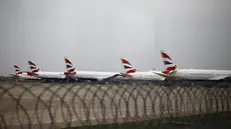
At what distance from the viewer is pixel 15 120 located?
7.11 meters

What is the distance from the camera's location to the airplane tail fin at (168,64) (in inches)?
1005

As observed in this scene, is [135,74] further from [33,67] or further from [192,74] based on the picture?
[33,67]

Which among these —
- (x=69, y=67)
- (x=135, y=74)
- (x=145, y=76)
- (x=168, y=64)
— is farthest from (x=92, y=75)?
(x=168, y=64)

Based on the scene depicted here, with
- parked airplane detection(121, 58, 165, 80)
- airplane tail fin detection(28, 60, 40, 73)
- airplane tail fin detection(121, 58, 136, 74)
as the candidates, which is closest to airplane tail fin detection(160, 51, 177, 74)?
parked airplane detection(121, 58, 165, 80)

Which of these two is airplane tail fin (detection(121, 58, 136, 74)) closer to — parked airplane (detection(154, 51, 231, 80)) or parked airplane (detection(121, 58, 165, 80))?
parked airplane (detection(121, 58, 165, 80))

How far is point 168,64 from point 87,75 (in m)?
11.4

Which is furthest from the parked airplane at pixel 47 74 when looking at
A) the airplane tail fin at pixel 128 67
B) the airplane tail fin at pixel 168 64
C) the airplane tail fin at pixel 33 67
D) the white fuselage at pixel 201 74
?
the white fuselage at pixel 201 74

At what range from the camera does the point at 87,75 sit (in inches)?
1282

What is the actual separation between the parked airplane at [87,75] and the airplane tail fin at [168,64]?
7804mm

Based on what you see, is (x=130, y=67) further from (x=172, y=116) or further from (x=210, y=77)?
(x=172, y=116)

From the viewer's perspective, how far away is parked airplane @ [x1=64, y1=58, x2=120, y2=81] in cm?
3209

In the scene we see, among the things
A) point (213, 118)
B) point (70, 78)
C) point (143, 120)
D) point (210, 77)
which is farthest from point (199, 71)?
point (143, 120)

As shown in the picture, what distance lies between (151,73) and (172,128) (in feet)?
73.3

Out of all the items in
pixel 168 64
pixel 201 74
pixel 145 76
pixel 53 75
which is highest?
pixel 168 64
